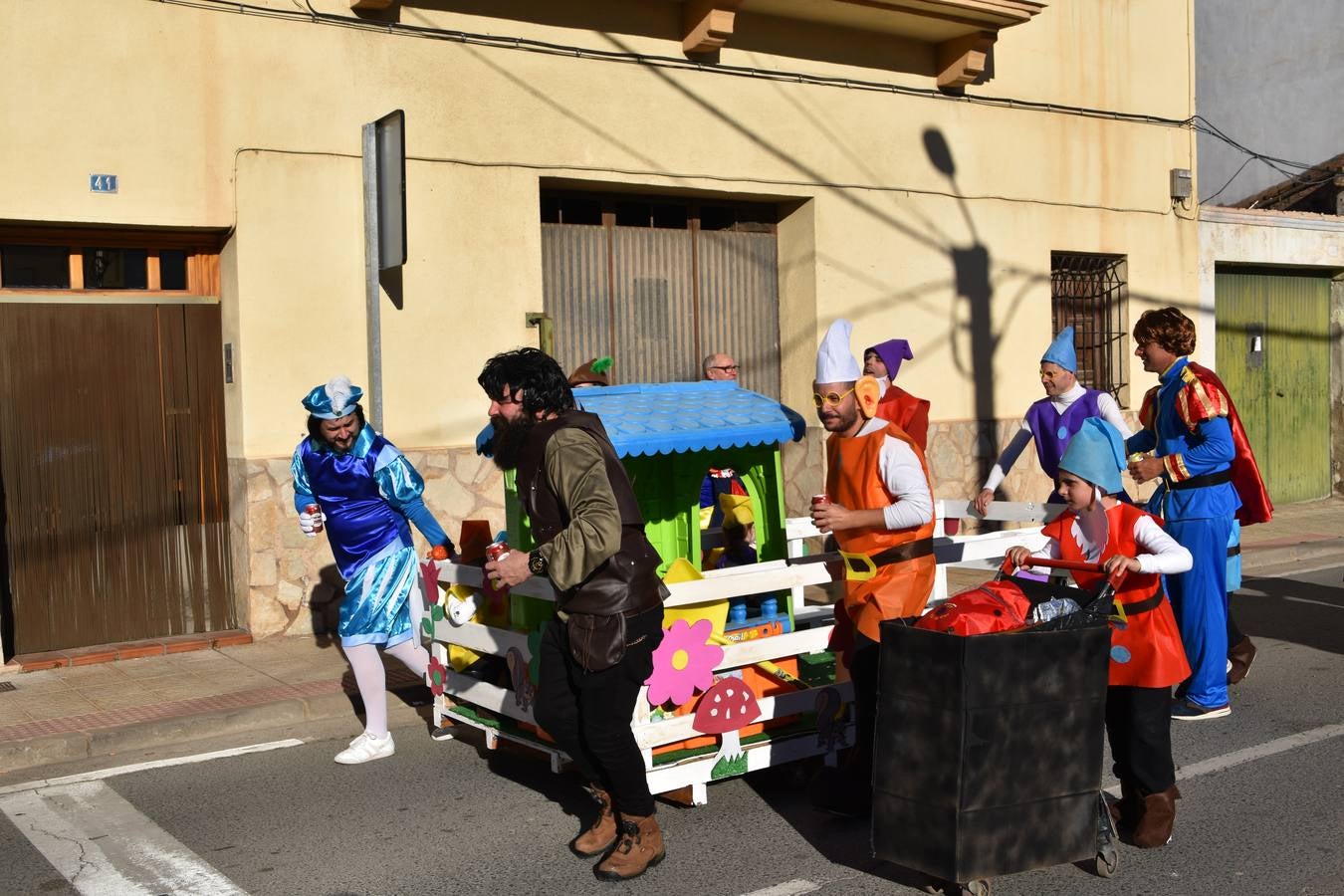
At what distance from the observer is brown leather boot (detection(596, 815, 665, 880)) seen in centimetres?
471

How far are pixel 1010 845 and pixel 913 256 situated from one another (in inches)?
362

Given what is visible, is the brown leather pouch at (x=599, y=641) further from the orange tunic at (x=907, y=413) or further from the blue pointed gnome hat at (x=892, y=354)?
the blue pointed gnome hat at (x=892, y=354)

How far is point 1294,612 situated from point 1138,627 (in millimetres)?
5948

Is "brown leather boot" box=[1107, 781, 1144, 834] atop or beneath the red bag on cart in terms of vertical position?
beneath

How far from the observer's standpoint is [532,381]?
477 centimetres

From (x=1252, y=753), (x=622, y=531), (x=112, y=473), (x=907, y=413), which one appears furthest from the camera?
(x=112, y=473)

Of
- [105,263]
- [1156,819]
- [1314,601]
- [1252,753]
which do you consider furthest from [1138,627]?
[105,263]

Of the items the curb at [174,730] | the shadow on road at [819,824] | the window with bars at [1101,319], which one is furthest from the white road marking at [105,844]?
the window with bars at [1101,319]

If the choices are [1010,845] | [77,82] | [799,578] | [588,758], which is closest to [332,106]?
[77,82]

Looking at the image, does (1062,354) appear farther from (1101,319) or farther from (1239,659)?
(1101,319)

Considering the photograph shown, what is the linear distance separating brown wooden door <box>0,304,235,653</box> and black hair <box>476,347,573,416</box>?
17.3 ft

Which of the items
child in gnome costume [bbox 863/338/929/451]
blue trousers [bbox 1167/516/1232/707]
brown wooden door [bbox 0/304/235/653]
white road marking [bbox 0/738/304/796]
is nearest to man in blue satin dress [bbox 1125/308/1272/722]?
blue trousers [bbox 1167/516/1232/707]

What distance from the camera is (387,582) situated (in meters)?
6.43

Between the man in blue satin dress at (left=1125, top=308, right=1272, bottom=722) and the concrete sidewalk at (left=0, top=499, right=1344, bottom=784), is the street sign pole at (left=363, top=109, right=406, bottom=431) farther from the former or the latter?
the man in blue satin dress at (left=1125, top=308, right=1272, bottom=722)
